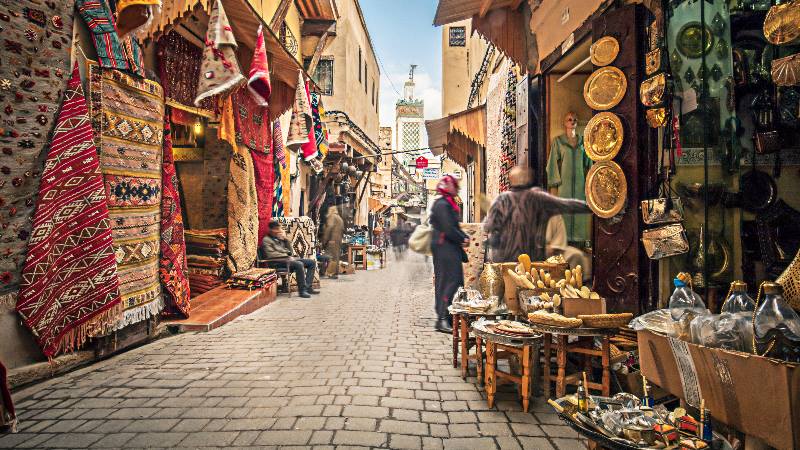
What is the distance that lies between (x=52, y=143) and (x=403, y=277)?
31.0 ft

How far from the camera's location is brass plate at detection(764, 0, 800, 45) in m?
2.24

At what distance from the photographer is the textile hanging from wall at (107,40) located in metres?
3.97

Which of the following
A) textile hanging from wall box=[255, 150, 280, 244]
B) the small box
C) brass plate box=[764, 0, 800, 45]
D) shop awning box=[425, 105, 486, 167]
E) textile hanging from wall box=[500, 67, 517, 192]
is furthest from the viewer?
shop awning box=[425, 105, 486, 167]

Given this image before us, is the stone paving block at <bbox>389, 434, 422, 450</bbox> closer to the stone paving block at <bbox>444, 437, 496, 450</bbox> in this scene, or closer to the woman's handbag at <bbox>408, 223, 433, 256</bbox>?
the stone paving block at <bbox>444, 437, 496, 450</bbox>

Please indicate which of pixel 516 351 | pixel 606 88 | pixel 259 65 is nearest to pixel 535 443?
pixel 516 351

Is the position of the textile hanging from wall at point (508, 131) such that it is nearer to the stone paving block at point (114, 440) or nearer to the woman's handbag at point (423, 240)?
the woman's handbag at point (423, 240)

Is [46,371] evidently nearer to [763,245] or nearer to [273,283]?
[273,283]

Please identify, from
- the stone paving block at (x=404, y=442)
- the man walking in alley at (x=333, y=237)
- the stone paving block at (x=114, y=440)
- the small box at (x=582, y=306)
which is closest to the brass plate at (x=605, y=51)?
the small box at (x=582, y=306)

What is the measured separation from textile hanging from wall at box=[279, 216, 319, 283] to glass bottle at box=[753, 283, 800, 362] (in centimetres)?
863

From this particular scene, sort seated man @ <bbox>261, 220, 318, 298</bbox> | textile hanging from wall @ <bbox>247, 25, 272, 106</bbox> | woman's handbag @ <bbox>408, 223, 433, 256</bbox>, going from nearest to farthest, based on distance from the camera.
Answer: textile hanging from wall @ <bbox>247, 25, 272, 106</bbox> < woman's handbag @ <bbox>408, 223, 433, 256</bbox> < seated man @ <bbox>261, 220, 318, 298</bbox>

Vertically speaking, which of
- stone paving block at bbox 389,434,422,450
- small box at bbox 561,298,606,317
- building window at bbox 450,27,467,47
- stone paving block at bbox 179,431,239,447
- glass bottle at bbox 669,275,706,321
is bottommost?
stone paving block at bbox 389,434,422,450

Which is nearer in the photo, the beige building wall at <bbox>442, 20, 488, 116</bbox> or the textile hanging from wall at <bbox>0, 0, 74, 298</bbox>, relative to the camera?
the textile hanging from wall at <bbox>0, 0, 74, 298</bbox>

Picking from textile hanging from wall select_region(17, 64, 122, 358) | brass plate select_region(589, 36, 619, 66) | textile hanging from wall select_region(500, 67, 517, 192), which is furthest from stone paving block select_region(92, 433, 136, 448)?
textile hanging from wall select_region(500, 67, 517, 192)

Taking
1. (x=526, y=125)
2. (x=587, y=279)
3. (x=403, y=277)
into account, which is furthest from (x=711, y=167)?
(x=403, y=277)
